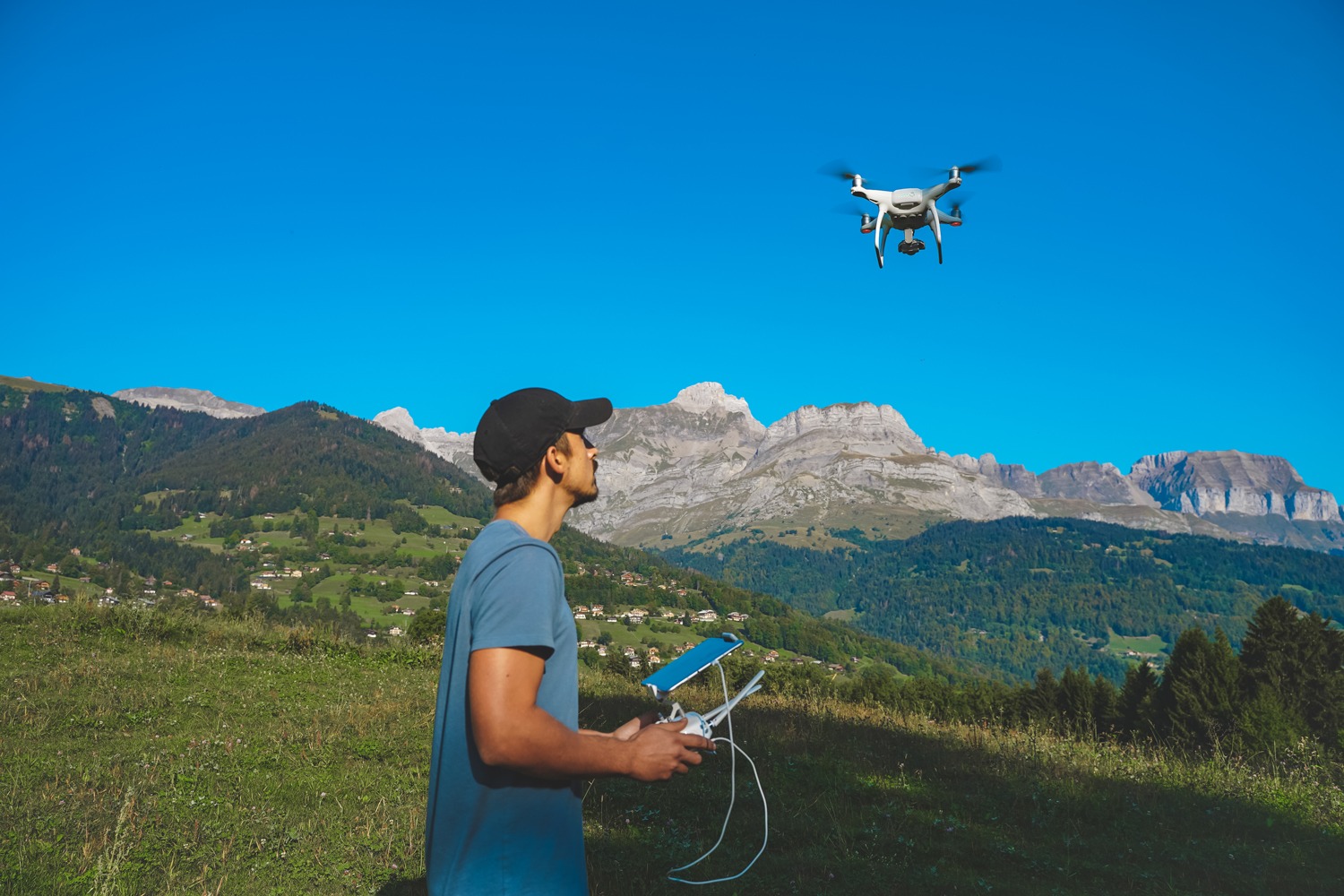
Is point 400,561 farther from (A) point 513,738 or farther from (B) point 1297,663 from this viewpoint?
(A) point 513,738

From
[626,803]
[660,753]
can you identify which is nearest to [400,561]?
[626,803]

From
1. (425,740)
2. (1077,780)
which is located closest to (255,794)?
(425,740)

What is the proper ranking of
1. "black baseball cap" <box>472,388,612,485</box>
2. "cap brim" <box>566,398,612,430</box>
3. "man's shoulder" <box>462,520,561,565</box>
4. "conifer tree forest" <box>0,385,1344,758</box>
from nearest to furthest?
"man's shoulder" <box>462,520,561,565</box>
"black baseball cap" <box>472,388,612,485</box>
"cap brim" <box>566,398,612,430</box>
"conifer tree forest" <box>0,385,1344,758</box>

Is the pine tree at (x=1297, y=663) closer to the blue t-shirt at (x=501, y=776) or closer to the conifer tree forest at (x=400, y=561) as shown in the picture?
the conifer tree forest at (x=400, y=561)

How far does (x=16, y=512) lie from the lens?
111m

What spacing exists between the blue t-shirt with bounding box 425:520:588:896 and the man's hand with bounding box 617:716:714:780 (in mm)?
213

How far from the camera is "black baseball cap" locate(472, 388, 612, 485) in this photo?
8.36ft

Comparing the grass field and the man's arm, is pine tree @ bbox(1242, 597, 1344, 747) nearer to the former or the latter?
the grass field

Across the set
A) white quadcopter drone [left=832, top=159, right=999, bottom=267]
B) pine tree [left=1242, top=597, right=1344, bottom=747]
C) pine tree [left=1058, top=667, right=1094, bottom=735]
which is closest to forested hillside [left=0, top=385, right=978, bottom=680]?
pine tree [left=1058, top=667, right=1094, bottom=735]

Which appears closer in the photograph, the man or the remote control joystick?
the man

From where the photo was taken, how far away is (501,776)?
88.6 inches

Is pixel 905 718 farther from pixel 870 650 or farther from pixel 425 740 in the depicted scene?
pixel 870 650

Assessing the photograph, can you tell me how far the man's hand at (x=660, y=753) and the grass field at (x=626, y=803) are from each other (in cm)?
380

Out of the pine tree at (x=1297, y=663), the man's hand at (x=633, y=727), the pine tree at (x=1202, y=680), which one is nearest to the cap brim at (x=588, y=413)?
the man's hand at (x=633, y=727)
